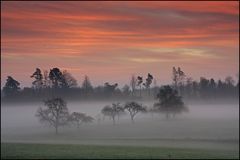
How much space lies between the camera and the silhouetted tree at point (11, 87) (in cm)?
2261

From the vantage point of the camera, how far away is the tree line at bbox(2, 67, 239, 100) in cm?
2294

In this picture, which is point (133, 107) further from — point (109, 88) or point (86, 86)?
point (86, 86)

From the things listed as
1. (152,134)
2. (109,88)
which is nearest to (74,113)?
(109,88)

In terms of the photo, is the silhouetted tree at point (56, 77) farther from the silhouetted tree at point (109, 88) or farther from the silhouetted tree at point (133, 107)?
the silhouetted tree at point (133, 107)

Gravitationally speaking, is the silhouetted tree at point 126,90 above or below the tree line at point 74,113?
above

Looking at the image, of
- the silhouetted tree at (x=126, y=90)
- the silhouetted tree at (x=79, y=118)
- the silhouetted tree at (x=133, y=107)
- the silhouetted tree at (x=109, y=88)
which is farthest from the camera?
the silhouetted tree at (x=79, y=118)

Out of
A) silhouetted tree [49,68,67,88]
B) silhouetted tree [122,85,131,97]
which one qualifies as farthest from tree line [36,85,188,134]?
silhouetted tree [49,68,67,88]

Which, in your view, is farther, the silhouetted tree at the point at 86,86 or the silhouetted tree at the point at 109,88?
the silhouetted tree at the point at 109,88

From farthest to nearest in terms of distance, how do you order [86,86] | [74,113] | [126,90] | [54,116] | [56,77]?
1. [54,116]
2. [74,113]
3. [126,90]
4. [86,86]
5. [56,77]

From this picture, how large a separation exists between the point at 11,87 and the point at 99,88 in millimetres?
5101

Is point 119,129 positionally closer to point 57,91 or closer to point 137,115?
point 137,115

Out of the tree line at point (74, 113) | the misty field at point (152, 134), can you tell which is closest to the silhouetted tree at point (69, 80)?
the tree line at point (74, 113)

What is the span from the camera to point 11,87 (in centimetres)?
2277

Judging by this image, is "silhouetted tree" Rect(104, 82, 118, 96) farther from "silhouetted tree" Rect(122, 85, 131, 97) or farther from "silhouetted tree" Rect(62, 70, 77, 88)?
"silhouetted tree" Rect(62, 70, 77, 88)
